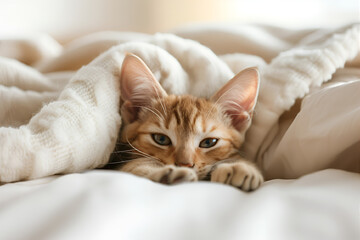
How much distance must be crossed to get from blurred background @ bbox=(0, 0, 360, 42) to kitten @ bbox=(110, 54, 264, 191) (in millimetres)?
1357

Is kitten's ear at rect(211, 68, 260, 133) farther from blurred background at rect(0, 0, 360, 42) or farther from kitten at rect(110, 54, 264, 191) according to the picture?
blurred background at rect(0, 0, 360, 42)

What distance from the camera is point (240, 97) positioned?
3.31 ft

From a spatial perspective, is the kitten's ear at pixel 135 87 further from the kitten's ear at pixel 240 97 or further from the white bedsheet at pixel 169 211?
the white bedsheet at pixel 169 211

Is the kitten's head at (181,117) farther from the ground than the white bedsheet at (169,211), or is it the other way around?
the white bedsheet at (169,211)

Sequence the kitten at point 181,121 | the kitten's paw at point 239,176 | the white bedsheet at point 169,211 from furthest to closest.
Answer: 1. the kitten at point 181,121
2. the kitten's paw at point 239,176
3. the white bedsheet at point 169,211

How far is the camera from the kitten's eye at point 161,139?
0.97m

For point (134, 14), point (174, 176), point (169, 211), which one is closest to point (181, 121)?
point (174, 176)

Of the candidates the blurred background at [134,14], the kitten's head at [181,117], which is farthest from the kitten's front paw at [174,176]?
the blurred background at [134,14]

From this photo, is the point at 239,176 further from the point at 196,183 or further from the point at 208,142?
the point at 208,142

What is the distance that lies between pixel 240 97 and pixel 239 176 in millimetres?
364

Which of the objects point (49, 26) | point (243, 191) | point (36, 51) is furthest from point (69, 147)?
point (49, 26)

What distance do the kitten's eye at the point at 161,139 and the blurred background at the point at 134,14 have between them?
1485 mm

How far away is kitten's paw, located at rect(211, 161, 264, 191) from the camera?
684 millimetres

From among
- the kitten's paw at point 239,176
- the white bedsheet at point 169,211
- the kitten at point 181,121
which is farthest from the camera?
the kitten at point 181,121
